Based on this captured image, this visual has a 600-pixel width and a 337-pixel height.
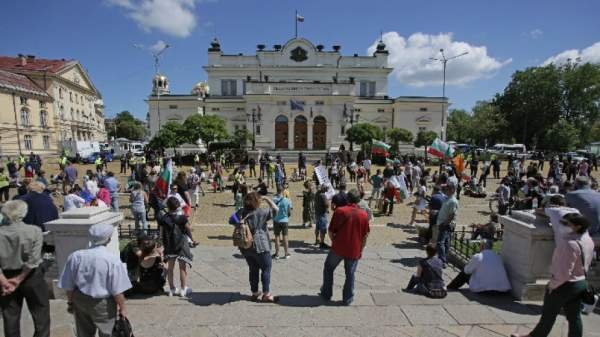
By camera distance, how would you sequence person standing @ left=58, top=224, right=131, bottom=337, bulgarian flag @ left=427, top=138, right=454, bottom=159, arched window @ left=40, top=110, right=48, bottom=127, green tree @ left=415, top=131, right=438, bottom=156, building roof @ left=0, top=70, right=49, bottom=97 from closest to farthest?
1. person standing @ left=58, top=224, right=131, bottom=337
2. bulgarian flag @ left=427, top=138, right=454, bottom=159
3. green tree @ left=415, top=131, right=438, bottom=156
4. building roof @ left=0, top=70, right=49, bottom=97
5. arched window @ left=40, top=110, right=48, bottom=127

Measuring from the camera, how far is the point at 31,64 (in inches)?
1924

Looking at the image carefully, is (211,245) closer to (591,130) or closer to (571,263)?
(571,263)

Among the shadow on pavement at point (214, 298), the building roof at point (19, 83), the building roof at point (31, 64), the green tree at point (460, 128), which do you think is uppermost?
the building roof at point (31, 64)

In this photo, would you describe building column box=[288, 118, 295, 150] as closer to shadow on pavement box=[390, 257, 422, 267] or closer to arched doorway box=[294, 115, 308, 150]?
arched doorway box=[294, 115, 308, 150]

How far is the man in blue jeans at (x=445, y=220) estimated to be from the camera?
6.76m

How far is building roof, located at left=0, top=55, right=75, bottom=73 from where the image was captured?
152 ft

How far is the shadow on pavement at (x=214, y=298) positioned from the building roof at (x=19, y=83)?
48.8m

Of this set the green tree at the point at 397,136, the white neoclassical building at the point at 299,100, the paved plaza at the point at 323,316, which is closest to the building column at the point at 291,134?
the white neoclassical building at the point at 299,100

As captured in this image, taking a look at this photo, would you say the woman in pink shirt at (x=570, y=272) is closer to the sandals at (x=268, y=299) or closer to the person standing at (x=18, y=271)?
the sandals at (x=268, y=299)

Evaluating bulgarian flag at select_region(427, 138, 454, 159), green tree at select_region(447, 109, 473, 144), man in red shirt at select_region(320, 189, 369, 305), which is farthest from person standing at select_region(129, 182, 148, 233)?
green tree at select_region(447, 109, 473, 144)

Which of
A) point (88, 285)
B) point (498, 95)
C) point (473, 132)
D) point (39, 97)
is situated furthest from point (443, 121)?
point (39, 97)

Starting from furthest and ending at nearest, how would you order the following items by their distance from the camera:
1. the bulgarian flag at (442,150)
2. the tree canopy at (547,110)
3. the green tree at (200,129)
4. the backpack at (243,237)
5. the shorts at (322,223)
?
the tree canopy at (547,110) < the green tree at (200,129) < the bulgarian flag at (442,150) < the shorts at (322,223) < the backpack at (243,237)

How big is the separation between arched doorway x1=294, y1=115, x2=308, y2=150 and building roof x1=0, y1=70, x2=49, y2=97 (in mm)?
35436

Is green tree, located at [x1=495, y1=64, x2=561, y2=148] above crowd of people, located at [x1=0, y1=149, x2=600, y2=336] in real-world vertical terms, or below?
above
